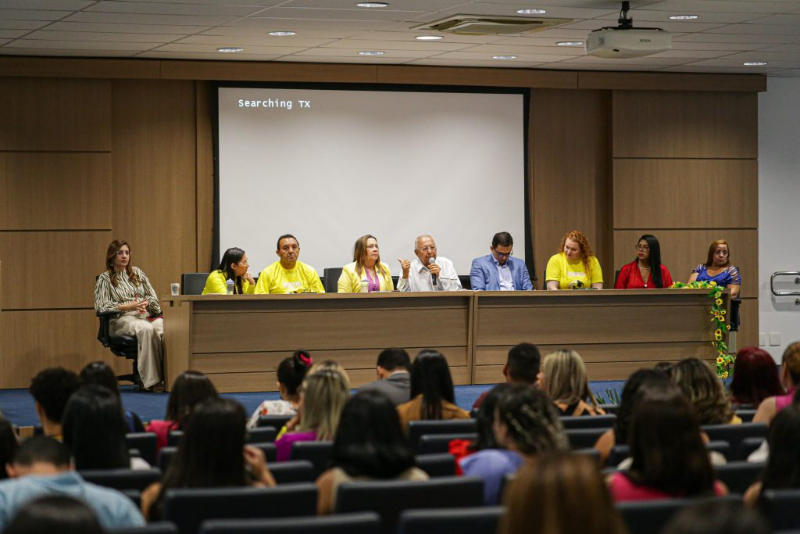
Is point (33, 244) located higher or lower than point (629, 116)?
lower

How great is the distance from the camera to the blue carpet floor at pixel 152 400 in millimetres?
8164

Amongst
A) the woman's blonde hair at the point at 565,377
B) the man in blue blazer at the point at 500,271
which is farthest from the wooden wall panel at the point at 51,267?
the woman's blonde hair at the point at 565,377

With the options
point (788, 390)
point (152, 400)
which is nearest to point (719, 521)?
point (788, 390)

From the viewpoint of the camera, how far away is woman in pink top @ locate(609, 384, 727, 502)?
9.07ft

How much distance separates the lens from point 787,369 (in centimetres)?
486

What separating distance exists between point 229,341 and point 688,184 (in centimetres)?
576

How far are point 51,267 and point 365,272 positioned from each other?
3.11 metres

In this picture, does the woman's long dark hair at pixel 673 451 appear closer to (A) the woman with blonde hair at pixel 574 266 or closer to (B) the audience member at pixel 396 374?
(B) the audience member at pixel 396 374

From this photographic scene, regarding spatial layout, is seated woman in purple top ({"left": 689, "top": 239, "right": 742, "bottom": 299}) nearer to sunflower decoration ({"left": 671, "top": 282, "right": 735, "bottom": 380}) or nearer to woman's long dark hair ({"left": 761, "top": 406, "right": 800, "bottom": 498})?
sunflower decoration ({"left": 671, "top": 282, "right": 735, "bottom": 380})

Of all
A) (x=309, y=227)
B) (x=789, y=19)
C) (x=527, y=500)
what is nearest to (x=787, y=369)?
(x=527, y=500)

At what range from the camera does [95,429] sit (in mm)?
3391

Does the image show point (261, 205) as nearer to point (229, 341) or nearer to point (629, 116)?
point (229, 341)

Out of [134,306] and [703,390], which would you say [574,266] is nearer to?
[134,306]

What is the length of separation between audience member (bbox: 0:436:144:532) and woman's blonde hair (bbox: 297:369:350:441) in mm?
1356
